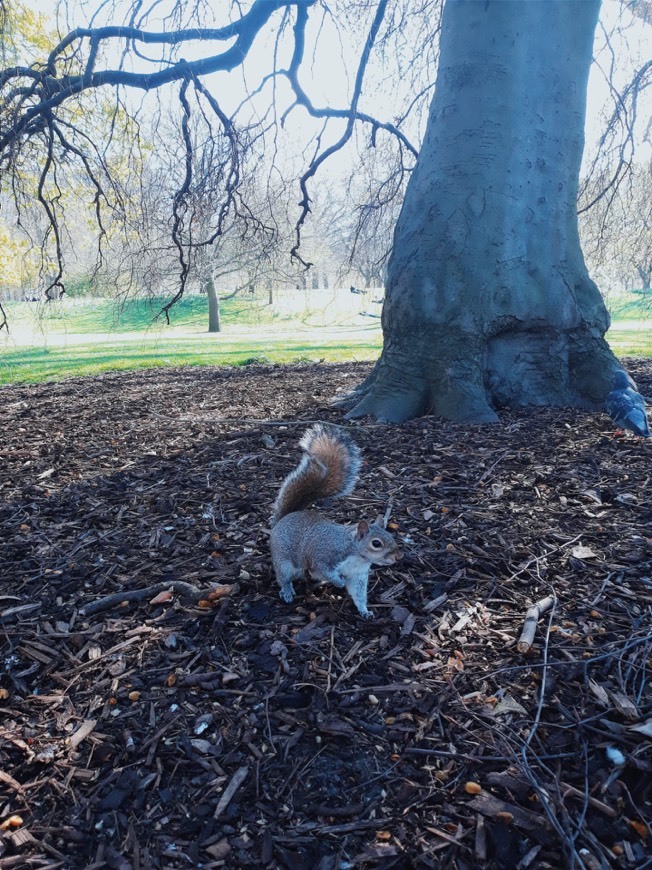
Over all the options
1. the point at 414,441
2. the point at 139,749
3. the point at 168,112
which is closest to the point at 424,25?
the point at 168,112

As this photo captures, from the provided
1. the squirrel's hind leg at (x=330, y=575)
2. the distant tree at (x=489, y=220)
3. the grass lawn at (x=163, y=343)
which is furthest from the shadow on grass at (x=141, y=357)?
the squirrel's hind leg at (x=330, y=575)

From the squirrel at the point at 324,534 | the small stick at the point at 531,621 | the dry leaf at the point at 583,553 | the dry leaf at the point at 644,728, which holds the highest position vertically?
the squirrel at the point at 324,534

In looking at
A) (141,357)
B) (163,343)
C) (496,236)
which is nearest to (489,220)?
(496,236)

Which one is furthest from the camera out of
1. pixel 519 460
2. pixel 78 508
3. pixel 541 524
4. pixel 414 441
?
pixel 414 441

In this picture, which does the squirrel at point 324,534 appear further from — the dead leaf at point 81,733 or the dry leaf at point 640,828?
the dry leaf at point 640,828

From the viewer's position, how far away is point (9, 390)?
889 cm

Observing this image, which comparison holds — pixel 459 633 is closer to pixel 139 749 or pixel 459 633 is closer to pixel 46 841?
pixel 139 749

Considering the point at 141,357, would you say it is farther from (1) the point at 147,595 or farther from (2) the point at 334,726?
(2) the point at 334,726

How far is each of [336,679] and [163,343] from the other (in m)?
18.9

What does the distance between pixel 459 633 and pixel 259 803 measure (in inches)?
39.2

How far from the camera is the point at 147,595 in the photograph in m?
2.62

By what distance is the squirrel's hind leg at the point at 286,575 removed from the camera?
2.52m

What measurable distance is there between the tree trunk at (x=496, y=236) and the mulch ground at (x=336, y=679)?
1394mm

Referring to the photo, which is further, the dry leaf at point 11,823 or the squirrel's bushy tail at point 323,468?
the squirrel's bushy tail at point 323,468
